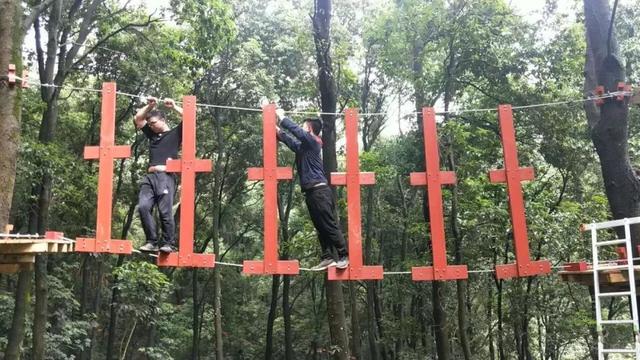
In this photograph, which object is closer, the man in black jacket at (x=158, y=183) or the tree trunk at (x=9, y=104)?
the man in black jacket at (x=158, y=183)

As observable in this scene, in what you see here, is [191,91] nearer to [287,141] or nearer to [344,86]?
[344,86]

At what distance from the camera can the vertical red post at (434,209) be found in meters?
3.63

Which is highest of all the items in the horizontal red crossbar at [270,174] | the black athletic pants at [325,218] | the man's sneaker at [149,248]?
the horizontal red crossbar at [270,174]

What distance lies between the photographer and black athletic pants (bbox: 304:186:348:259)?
3896mm

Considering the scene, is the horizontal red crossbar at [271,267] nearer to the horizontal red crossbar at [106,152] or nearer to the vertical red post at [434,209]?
the vertical red post at [434,209]

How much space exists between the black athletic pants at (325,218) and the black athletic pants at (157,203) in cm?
99

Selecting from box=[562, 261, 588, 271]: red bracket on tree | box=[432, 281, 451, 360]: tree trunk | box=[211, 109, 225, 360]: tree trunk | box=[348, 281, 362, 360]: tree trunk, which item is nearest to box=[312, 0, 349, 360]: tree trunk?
box=[562, 261, 588, 271]: red bracket on tree

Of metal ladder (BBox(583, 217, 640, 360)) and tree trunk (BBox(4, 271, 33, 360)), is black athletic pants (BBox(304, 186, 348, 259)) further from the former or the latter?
tree trunk (BBox(4, 271, 33, 360))

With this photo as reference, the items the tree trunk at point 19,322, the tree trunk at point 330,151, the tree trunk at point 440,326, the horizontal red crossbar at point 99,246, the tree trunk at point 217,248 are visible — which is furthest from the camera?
the tree trunk at point 217,248

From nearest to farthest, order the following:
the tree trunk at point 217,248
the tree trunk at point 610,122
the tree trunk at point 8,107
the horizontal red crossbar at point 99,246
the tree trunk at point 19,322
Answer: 1. the horizontal red crossbar at point 99,246
2. the tree trunk at point 8,107
3. the tree trunk at point 610,122
4. the tree trunk at point 19,322
5. the tree trunk at point 217,248

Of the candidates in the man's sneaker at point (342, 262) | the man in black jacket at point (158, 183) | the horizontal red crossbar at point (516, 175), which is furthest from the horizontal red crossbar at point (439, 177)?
the man in black jacket at point (158, 183)

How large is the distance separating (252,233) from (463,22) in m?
10.4

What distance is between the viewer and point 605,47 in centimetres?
503

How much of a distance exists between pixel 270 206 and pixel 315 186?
1.34 ft
